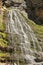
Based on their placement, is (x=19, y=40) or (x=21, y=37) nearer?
(x=19, y=40)

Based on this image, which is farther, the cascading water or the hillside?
the cascading water

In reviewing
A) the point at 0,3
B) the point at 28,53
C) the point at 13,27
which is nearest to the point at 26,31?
the point at 13,27

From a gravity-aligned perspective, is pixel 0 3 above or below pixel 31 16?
above

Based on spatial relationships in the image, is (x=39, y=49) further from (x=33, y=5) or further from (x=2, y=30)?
(x=33, y=5)

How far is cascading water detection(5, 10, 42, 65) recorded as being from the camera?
18.7m

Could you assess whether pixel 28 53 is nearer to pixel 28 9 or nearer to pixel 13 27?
pixel 13 27

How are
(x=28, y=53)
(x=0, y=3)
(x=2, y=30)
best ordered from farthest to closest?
(x=0, y=3) → (x=2, y=30) → (x=28, y=53)

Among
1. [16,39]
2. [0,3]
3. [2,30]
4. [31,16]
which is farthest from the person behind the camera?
[31,16]

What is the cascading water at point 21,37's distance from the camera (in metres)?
18.7

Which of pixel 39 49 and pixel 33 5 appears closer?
pixel 39 49

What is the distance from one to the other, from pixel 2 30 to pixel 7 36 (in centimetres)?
128

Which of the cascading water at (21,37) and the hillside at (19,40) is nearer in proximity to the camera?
the hillside at (19,40)

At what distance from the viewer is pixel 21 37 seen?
2102cm

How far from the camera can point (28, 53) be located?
19.3m
